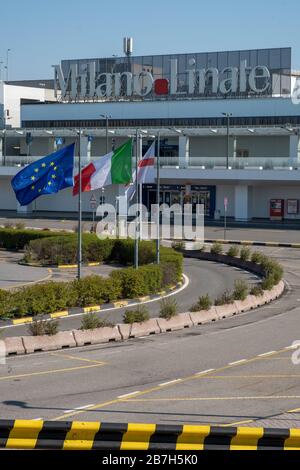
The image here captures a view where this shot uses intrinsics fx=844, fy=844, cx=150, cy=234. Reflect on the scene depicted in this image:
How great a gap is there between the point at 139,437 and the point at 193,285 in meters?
24.5

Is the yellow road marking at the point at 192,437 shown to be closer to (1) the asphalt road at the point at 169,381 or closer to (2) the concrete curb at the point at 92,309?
(1) the asphalt road at the point at 169,381

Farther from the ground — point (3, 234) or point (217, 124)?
point (217, 124)

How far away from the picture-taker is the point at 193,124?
73.4 metres

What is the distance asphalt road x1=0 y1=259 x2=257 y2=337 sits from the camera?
25453 millimetres

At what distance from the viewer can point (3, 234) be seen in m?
47.2

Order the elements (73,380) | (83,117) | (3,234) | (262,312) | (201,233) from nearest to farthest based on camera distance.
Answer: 1. (73,380)
2. (262,312)
3. (3,234)
4. (201,233)
5. (83,117)

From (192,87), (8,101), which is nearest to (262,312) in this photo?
(192,87)

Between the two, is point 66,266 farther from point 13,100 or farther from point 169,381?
point 13,100

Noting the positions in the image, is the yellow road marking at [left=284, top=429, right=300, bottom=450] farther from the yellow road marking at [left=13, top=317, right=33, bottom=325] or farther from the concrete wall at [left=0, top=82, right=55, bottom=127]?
the concrete wall at [left=0, top=82, right=55, bottom=127]

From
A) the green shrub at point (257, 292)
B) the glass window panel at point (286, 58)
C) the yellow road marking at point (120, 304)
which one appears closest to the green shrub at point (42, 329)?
the yellow road marking at point (120, 304)

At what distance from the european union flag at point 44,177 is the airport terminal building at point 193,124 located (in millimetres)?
35868

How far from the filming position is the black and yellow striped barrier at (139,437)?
11.1m

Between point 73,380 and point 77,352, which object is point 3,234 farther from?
point 73,380

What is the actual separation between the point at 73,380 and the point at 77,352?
345cm
